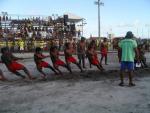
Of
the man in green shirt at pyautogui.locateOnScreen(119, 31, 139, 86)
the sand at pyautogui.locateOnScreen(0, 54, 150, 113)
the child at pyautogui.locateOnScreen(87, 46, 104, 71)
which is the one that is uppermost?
the man in green shirt at pyautogui.locateOnScreen(119, 31, 139, 86)

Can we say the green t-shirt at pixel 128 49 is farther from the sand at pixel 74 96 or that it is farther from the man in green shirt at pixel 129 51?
the sand at pixel 74 96

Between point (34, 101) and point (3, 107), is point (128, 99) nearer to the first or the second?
point (34, 101)

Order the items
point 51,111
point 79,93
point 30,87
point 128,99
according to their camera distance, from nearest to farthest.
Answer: point 51,111 → point 128,99 → point 79,93 → point 30,87

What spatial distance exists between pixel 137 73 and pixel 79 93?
582cm

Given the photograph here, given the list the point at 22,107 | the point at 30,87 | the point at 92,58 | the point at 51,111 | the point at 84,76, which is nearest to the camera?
the point at 51,111

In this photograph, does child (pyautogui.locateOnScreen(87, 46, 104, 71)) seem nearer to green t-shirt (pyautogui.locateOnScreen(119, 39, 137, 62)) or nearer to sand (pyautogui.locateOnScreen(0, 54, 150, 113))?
sand (pyautogui.locateOnScreen(0, 54, 150, 113))

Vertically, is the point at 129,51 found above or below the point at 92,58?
above

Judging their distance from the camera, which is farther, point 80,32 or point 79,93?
point 80,32

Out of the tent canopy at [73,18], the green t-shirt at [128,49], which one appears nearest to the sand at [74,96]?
the green t-shirt at [128,49]

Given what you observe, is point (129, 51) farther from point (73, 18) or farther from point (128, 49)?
point (73, 18)

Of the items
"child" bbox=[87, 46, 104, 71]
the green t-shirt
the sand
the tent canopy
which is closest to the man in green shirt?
the green t-shirt

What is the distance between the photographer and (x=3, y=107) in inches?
362

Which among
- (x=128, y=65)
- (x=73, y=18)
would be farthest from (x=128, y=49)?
(x=73, y=18)

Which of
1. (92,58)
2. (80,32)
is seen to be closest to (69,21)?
(80,32)
